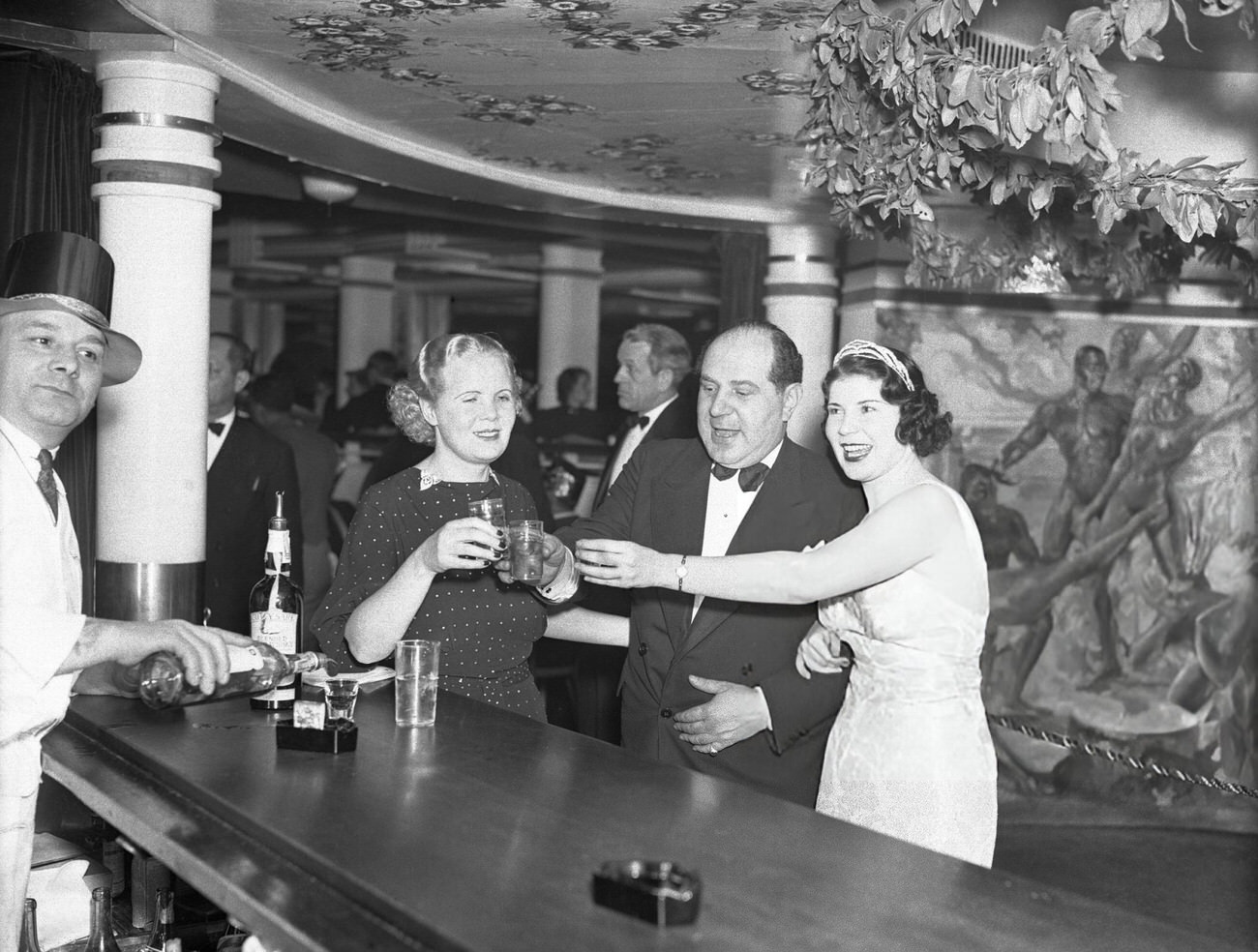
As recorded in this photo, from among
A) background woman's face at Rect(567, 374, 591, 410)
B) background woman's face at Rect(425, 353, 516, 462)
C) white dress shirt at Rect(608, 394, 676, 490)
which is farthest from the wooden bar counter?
background woman's face at Rect(567, 374, 591, 410)

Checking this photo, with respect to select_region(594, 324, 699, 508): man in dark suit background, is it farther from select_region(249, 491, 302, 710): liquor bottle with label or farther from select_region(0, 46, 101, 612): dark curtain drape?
select_region(249, 491, 302, 710): liquor bottle with label

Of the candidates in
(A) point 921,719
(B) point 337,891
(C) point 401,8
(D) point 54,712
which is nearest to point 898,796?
(A) point 921,719

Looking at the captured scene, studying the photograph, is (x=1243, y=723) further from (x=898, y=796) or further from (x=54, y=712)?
(x=54, y=712)

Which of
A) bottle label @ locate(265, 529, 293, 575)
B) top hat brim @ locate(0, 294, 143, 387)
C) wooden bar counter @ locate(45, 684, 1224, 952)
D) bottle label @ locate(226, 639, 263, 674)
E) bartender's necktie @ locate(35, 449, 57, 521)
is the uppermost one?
top hat brim @ locate(0, 294, 143, 387)

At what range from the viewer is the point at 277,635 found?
9.39 feet

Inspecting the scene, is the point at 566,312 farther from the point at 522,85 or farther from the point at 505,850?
the point at 505,850

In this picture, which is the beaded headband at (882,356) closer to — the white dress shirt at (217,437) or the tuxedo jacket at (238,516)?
the tuxedo jacket at (238,516)

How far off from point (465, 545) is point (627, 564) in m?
0.37

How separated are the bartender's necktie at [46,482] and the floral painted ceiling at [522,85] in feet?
6.90

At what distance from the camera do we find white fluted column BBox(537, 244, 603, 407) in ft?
38.5

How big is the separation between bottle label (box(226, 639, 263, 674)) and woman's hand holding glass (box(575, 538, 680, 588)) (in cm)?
71

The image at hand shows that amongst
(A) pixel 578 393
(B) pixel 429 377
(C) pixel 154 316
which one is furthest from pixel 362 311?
(B) pixel 429 377

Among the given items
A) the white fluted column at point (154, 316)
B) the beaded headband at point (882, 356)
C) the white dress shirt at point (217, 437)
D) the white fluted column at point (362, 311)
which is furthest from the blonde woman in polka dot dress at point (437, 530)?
the white fluted column at point (362, 311)

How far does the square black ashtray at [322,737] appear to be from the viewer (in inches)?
96.0
